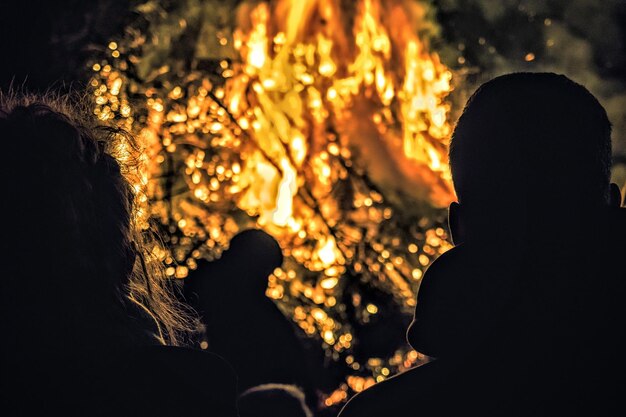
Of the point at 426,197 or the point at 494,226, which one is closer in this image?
→ the point at 494,226

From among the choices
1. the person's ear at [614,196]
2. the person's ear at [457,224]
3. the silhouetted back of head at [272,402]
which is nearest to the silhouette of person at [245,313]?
the silhouetted back of head at [272,402]

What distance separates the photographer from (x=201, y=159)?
409cm

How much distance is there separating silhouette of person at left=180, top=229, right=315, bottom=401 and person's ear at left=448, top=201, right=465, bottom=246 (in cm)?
84

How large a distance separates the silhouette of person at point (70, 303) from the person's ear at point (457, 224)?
0.37 metres

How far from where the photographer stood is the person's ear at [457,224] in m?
1.04

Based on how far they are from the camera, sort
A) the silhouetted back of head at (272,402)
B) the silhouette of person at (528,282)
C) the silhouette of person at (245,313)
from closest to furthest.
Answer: the silhouette of person at (528,282)
the silhouetted back of head at (272,402)
the silhouette of person at (245,313)

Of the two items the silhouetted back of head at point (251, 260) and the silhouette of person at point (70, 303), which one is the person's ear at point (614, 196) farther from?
the silhouetted back of head at point (251, 260)

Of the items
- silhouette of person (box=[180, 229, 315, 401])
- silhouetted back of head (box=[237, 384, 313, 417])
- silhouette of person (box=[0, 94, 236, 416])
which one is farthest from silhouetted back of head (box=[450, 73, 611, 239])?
silhouette of person (box=[180, 229, 315, 401])

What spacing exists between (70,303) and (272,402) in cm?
54

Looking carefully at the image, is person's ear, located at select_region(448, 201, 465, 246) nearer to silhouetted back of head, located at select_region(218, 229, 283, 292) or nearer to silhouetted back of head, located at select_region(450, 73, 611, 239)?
silhouetted back of head, located at select_region(450, 73, 611, 239)

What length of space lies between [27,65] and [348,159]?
5.63ft

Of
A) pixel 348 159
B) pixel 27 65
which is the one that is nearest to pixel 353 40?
pixel 348 159

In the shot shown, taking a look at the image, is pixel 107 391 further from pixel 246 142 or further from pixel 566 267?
pixel 246 142

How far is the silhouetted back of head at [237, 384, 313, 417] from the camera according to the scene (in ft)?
4.64
